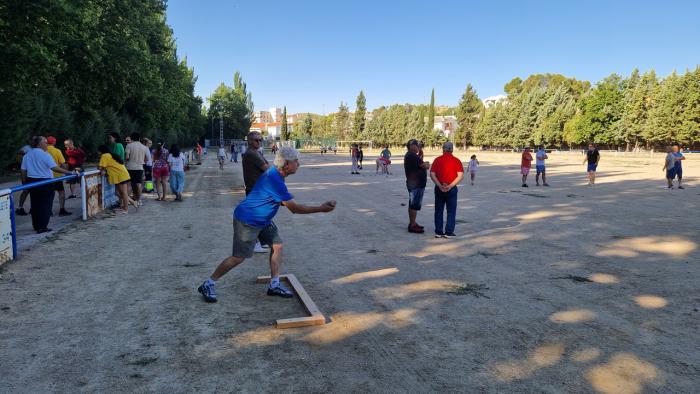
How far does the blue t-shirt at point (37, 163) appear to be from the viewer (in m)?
9.05

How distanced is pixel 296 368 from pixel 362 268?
120 inches

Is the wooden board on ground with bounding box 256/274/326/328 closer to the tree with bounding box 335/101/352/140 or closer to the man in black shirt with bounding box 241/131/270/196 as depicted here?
the man in black shirt with bounding box 241/131/270/196

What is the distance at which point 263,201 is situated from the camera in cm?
493

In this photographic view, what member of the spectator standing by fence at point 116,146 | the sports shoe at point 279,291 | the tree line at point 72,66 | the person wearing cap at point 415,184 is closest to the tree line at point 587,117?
the tree line at point 72,66

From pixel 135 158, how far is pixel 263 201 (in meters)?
9.18

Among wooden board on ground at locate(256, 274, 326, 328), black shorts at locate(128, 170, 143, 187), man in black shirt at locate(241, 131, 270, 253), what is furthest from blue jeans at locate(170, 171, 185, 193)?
wooden board on ground at locate(256, 274, 326, 328)

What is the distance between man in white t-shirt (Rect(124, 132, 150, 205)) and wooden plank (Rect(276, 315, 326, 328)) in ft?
31.5

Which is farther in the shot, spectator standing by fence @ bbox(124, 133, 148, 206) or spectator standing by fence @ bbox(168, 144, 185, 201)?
spectator standing by fence @ bbox(168, 144, 185, 201)

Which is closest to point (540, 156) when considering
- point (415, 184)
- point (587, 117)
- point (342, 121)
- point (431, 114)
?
point (415, 184)

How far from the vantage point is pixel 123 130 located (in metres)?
35.2

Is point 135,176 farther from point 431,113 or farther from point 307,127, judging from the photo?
point 307,127

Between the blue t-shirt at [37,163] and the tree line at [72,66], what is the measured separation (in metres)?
6.73

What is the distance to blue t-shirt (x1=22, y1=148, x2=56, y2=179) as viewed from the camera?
9047mm

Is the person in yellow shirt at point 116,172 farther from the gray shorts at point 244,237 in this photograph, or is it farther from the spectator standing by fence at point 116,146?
the gray shorts at point 244,237
